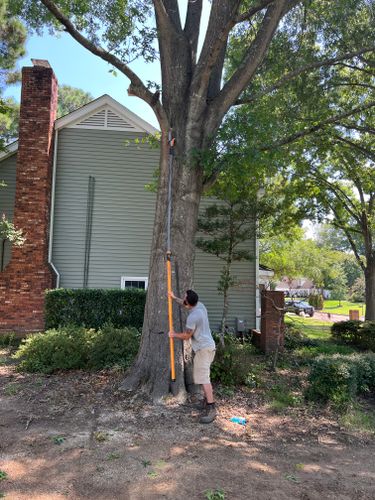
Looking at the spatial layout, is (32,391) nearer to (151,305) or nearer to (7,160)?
(151,305)

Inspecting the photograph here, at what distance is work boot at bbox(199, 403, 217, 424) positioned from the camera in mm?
5409

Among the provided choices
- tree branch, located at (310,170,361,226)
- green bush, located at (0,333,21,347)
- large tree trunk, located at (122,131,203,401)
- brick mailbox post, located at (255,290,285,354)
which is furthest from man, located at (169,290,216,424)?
tree branch, located at (310,170,361,226)

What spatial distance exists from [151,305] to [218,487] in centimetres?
327

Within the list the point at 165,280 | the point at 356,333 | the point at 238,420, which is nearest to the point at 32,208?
the point at 165,280

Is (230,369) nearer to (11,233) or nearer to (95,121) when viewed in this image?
(11,233)

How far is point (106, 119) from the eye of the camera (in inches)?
490

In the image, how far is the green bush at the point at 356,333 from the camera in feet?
44.2

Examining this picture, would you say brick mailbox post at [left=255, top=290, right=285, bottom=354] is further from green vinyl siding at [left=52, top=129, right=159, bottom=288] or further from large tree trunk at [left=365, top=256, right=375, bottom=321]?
large tree trunk at [left=365, top=256, right=375, bottom=321]

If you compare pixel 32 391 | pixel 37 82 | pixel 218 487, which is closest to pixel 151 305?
pixel 32 391

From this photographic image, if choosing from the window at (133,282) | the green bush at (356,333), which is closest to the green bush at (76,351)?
the window at (133,282)

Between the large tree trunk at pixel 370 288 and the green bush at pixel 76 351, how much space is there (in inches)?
455

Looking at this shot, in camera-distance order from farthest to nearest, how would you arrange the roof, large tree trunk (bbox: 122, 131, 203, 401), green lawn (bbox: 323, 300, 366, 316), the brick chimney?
green lawn (bbox: 323, 300, 366, 316), the roof, the brick chimney, large tree trunk (bbox: 122, 131, 203, 401)

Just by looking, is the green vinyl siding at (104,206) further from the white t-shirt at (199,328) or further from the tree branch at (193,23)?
the white t-shirt at (199,328)

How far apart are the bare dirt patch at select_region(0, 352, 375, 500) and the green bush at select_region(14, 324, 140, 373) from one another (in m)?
0.89
